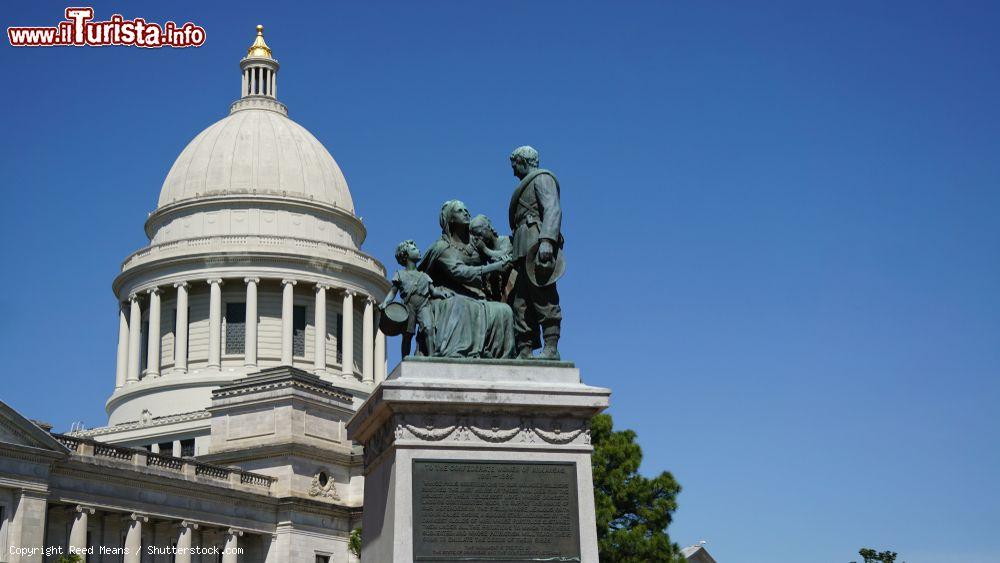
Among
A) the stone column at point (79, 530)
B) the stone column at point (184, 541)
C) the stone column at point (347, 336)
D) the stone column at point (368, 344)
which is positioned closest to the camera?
the stone column at point (79, 530)

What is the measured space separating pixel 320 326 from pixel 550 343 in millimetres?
68849

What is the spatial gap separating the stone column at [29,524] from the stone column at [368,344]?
117 feet

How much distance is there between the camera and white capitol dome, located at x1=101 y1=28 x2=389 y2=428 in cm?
8094

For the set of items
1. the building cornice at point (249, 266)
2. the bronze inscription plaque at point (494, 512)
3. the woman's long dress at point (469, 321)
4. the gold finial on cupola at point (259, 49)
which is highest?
the gold finial on cupola at point (259, 49)

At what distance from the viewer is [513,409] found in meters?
14.2

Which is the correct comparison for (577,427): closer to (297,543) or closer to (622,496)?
(622,496)

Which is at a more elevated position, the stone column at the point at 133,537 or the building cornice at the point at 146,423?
the building cornice at the point at 146,423

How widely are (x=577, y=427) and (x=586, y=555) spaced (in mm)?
1327

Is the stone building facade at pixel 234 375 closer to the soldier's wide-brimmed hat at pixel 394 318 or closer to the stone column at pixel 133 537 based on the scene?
the stone column at pixel 133 537

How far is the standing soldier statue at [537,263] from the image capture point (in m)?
15.0

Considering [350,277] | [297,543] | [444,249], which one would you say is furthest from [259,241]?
[444,249]

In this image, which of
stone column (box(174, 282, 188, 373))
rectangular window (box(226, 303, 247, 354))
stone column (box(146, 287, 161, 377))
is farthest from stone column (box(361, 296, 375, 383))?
stone column (box(146, 287, 161, 377))

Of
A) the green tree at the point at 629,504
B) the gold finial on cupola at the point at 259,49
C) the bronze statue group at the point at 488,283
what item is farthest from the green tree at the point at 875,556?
the gold finial on cupola at the point at 259,49

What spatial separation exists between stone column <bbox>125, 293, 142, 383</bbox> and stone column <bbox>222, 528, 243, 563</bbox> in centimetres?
2567
